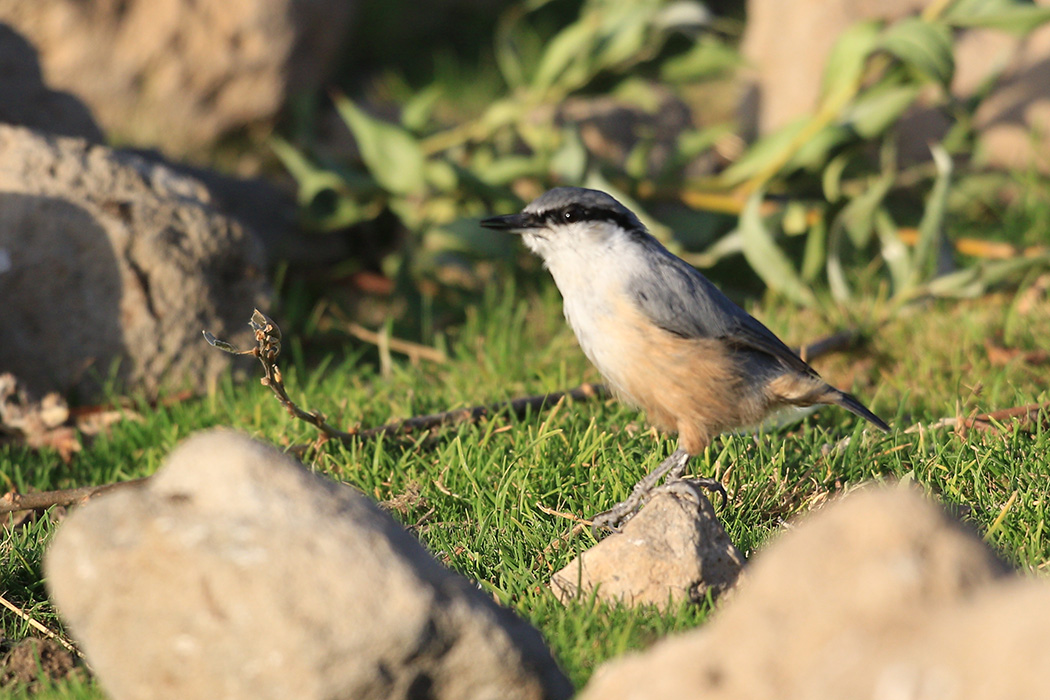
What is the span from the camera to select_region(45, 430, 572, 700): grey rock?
2141mm

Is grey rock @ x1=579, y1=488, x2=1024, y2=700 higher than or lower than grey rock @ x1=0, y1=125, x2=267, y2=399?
higher

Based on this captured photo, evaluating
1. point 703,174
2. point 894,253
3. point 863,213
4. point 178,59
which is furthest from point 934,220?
point 178,59

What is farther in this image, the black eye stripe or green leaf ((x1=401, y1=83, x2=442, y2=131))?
green leaf ((x1=401, y1=83, x2=442, y2=131))

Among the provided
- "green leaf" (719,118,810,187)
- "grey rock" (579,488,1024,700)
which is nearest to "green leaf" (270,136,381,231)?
"green leaf" (719,118,810,187)

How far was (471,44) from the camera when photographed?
1030cm

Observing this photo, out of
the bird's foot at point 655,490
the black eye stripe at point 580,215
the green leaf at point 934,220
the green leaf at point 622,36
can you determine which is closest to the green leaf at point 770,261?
the green leaf at point 934,220

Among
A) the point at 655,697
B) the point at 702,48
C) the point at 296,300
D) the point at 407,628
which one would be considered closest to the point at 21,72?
the point at 296,300

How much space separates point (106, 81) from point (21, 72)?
1986 mm

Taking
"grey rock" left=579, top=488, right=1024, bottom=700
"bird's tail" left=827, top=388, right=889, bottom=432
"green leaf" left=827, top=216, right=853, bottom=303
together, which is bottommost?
"green leaf" left=827, top=216, right=853, bottom=303

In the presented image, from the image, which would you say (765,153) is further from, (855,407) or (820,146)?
(855,407)

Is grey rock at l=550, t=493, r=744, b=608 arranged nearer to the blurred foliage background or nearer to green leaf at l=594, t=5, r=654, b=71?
the blurred foliage background

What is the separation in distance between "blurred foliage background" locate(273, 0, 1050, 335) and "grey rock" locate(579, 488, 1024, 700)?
366 cm

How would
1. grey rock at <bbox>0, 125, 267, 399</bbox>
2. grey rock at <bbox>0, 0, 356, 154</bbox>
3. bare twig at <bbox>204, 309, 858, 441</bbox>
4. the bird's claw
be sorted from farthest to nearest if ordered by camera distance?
grey rock at <bbox>0, 0, 356, 154</bbox>
grey rock at <bbox>0, 125, 267, 399</bbox>
bare twig at <bbox>204, 309, 858, 441</bbox>
the bird's claw

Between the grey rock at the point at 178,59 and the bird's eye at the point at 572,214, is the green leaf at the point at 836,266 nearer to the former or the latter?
the bird's eye at the point at 572,214
